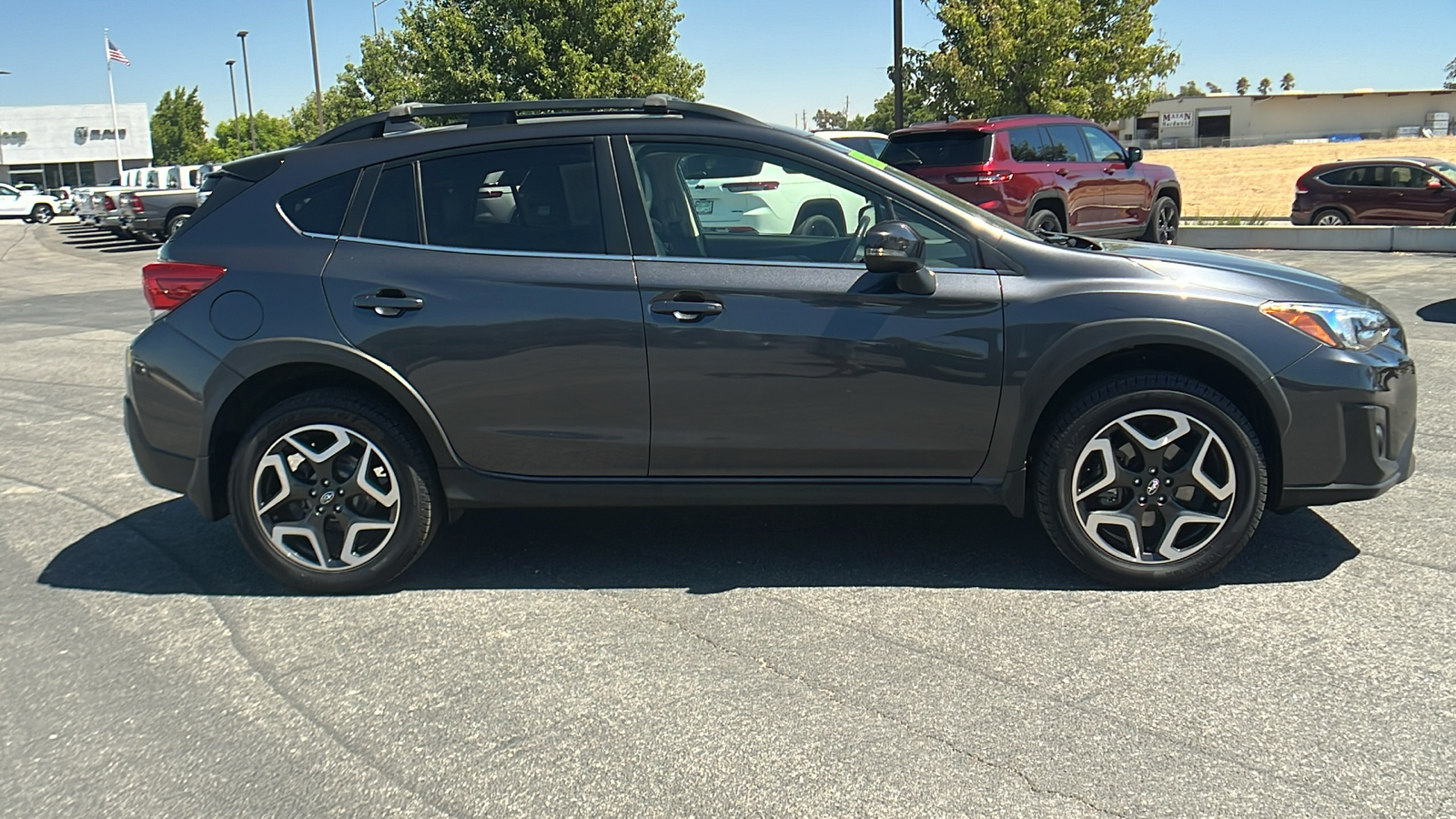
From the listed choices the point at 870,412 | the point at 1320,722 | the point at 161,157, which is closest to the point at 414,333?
the point at 870,412

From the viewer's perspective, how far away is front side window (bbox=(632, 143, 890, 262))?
4223mm

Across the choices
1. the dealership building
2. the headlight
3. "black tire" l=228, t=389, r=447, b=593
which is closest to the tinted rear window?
the headlight

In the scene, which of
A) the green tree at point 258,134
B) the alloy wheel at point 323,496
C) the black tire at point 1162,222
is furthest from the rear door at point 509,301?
the green tree at point 258,134

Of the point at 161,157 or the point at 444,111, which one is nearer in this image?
the point at 444,111

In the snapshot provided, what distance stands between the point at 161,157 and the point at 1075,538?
98982mm

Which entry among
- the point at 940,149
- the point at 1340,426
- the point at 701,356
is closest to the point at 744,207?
the point at 701,356

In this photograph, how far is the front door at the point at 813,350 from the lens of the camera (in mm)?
4086

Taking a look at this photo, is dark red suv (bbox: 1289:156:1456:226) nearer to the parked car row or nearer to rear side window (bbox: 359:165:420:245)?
rear side window (bbox: 359:165:420:245)

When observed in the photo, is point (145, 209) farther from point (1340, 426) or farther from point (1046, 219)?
point (1340, 426)

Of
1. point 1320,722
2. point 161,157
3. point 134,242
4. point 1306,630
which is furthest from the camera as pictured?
point 161,157

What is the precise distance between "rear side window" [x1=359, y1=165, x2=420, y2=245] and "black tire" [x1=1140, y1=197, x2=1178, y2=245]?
12722 mm

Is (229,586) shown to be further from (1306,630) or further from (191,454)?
(1306,630)

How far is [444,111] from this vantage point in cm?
448

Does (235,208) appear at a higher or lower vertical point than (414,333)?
higher
